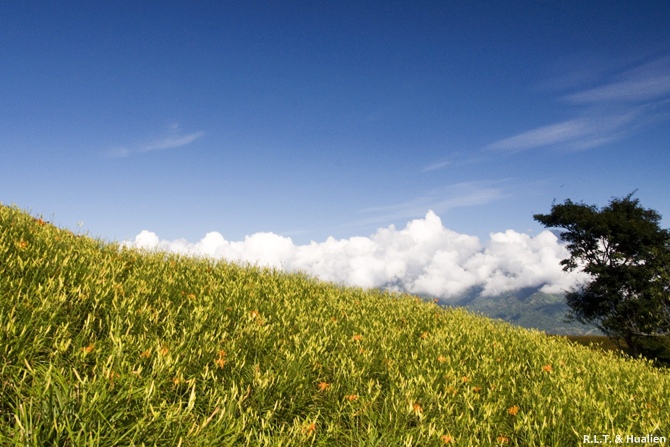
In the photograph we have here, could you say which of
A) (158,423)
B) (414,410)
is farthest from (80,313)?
(414,410)

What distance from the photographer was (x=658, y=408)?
565cm

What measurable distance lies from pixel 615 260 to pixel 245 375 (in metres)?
36.5

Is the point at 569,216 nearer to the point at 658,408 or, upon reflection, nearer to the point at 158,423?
the point at 658,408

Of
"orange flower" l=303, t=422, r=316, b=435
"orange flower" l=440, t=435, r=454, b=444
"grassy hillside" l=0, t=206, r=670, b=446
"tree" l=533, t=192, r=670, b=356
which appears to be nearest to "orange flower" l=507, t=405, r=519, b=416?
"grassy hillside" l=0, t=206, r=670, b=446

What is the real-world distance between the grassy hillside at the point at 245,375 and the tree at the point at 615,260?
86.7ft

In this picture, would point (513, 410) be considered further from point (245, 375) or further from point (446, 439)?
point (245, 375)

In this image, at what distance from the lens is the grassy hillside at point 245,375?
2840mm

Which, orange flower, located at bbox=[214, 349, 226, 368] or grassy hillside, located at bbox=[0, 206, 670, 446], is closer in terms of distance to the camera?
grassy hillside, located at bbox=[0, 206, 670, 446]

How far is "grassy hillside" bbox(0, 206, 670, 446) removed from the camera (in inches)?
112

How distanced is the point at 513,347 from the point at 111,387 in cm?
725

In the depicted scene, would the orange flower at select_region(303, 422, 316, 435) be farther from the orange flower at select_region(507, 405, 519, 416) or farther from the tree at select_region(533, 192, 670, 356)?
the tree at select_region(533, 192, 670, 356)

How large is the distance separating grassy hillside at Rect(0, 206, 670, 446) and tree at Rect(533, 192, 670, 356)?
26.4m

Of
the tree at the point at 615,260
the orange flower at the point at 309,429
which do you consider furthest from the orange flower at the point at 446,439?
the tree at the point at 615,260

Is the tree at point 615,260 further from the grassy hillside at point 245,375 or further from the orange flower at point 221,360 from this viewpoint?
the orange flower at point 221,360
